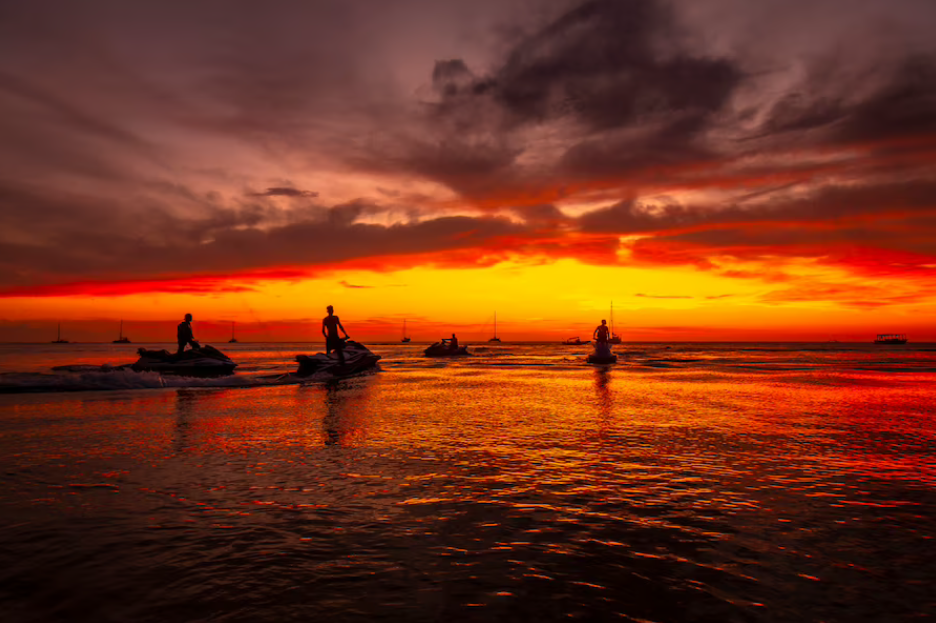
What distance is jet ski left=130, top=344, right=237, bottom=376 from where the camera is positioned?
87.1ft

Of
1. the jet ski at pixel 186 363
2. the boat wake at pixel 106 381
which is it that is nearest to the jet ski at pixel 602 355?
the boat wake at pixel 106 381

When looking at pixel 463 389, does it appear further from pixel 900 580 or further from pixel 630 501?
pixel 900 580

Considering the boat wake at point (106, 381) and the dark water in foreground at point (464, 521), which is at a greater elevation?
the boat wake at point (106, 381)

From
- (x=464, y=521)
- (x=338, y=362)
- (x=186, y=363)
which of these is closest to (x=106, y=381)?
(x=186, y=363)

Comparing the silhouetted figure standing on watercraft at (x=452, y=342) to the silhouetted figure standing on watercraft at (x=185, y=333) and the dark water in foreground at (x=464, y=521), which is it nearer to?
the silhouetted figure standing on watercraft at (x=185, y=333)

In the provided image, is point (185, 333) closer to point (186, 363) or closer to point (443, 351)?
point (186, 363)

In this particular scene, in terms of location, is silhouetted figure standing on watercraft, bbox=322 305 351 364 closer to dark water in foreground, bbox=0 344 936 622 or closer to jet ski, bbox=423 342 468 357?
dark water in foreground, bbox=0 344 936 622

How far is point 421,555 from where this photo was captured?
486 cm

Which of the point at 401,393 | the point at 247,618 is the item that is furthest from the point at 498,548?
the point at 401,393

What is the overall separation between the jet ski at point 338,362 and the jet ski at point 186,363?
4.87 meters

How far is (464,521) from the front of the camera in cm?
582

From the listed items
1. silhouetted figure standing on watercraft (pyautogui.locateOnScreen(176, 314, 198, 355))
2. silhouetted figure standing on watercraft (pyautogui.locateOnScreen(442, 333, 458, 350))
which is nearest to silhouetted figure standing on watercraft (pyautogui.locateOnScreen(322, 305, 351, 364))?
silhouetted figure standing on watercraft (pyautogui.locateOnScreen(176, 314, 198, 355))

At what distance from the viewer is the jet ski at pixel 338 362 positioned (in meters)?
27.1

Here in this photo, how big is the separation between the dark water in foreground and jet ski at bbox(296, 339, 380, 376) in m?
14.4
